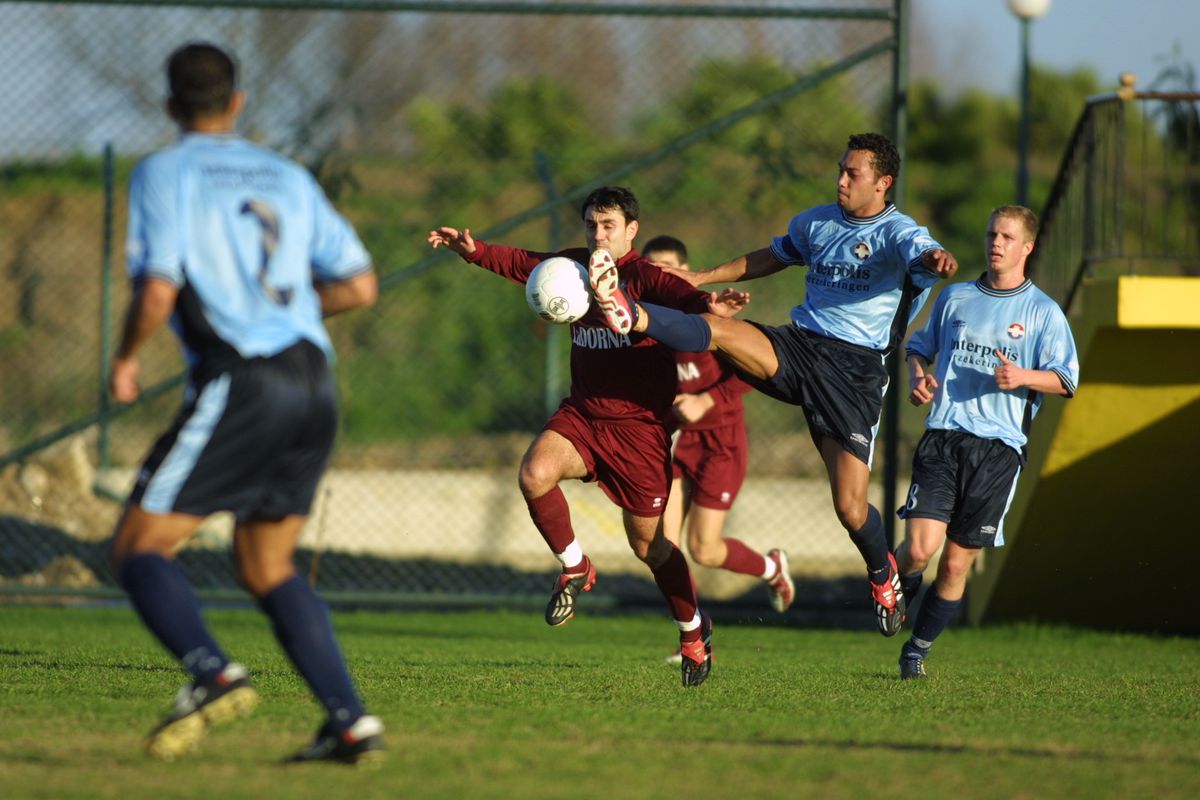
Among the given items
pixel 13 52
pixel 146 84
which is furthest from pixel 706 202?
pixel 13 52

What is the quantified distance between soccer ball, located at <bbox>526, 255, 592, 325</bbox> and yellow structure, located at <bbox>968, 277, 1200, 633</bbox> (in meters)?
3.12

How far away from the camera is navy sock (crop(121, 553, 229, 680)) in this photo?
399cm

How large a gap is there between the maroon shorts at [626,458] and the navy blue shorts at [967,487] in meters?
1.18

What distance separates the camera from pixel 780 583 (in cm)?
898

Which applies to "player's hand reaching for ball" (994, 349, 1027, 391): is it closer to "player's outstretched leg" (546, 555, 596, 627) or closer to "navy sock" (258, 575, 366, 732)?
"player's outstretched leg" (546, 555, 596, 627)

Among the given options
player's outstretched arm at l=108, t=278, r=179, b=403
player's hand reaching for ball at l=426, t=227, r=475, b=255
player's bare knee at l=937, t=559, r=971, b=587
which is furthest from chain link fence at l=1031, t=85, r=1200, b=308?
player's outstretched arm at l=108, t=278, r=179, b=403

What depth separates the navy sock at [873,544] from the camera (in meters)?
6.80

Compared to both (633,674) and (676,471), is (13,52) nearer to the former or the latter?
(676,471)

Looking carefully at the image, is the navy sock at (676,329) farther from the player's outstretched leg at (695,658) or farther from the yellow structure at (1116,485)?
the yellow structure at (1116,485)

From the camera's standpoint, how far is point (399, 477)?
465 inches

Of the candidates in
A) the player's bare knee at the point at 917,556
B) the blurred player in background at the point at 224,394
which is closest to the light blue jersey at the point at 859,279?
the player's bare knee at the point at 917,556

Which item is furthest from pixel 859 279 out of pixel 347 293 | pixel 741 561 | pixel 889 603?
pixel 347 293

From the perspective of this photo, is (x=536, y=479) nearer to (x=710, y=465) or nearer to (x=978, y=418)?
(x=978, y=418)

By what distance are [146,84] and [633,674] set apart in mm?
6073
